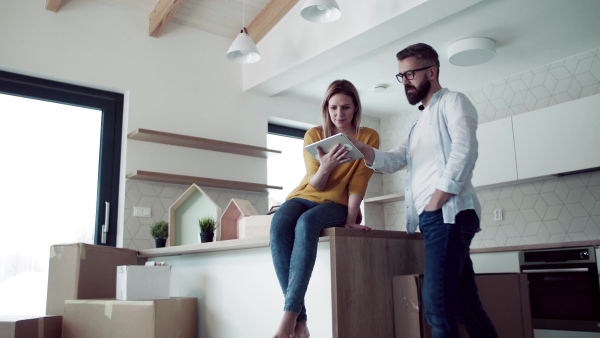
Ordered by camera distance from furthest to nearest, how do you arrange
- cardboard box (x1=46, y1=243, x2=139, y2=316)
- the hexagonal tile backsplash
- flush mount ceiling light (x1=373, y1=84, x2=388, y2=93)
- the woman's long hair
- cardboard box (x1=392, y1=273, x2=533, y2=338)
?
flush mount ceiling light (x1=373, y1=84, x2=388, y2=93) < the hexagonal tile backsplash < cardboard box (x1=46, y1=243, x2=139, y2=316) < the woman's long hair < cardboard box (x1=392, y1=273, x2=533, y2=338)

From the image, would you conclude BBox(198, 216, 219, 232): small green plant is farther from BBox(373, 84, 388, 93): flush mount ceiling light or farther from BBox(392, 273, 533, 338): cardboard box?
BBox(373, 84, 388, 93): flush mount ceiling light

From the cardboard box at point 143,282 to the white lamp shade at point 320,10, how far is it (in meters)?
1.71

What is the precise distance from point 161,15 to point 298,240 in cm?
277

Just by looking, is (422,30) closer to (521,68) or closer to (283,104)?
(521,68)

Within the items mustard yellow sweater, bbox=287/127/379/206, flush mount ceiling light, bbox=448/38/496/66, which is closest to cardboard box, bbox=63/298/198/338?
mustard yellow sweater, bbox=287/127/379/206

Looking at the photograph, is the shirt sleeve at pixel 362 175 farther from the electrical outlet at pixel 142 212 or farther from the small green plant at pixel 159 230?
the electrical outlet at pixel 142 212

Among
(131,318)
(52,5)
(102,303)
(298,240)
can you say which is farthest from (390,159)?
(52,5)

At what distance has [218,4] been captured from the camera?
4359 mm

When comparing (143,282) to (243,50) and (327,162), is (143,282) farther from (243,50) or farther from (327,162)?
(243,50)

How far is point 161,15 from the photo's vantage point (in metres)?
4.12

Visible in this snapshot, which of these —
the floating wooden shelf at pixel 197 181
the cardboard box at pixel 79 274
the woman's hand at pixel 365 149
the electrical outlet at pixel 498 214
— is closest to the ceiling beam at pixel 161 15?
the floating wooden shelf at pixel 197 181

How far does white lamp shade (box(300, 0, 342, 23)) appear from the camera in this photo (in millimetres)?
3233

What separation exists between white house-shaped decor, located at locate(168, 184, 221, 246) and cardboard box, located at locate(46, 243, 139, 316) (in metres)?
0.50

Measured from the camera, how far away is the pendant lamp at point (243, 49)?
3738 millimetres
